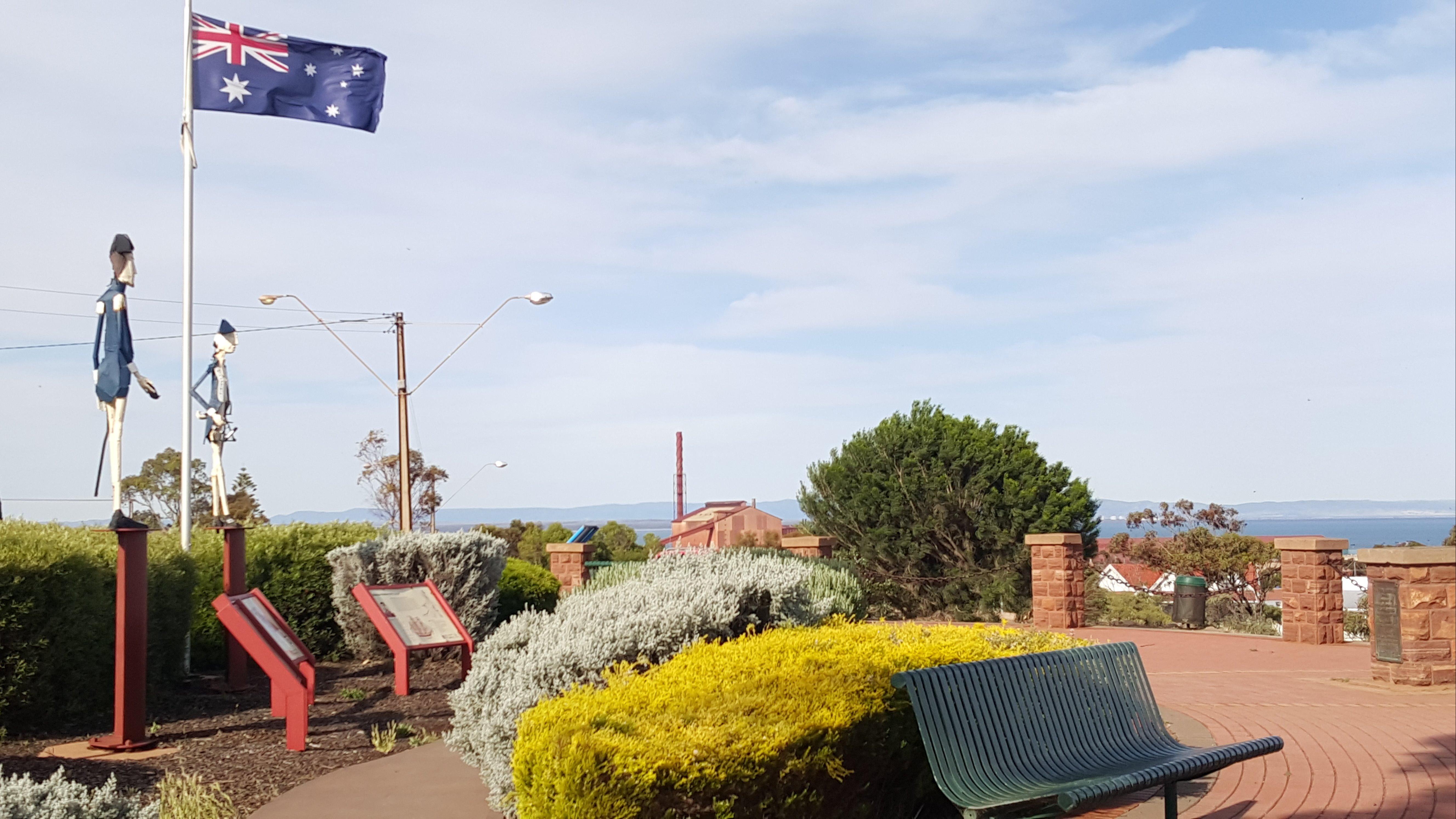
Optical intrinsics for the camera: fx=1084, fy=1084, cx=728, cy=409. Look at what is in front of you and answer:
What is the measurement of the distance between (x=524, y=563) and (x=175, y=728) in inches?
319

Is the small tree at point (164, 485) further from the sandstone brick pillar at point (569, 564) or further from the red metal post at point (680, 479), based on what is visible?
the red metal post at point (680, 479)

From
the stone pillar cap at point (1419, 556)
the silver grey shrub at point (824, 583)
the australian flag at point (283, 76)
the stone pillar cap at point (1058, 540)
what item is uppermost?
the australian flag at point (283, 76)

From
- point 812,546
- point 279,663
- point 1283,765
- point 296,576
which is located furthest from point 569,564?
point 1283,765

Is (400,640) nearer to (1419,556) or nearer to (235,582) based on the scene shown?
(235,582)

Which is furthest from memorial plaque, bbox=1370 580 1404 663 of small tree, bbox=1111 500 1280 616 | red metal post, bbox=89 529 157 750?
small tree, bbox=1111 500 1280 616

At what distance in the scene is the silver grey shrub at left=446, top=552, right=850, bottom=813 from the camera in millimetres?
5383

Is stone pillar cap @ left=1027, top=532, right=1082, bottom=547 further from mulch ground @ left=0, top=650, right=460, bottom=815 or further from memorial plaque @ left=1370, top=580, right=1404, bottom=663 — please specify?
mulch ground @ left=0, top=650, right=460, bottom=815

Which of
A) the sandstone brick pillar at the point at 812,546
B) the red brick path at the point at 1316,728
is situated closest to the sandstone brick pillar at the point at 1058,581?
the red brick path at the point at 1316,728

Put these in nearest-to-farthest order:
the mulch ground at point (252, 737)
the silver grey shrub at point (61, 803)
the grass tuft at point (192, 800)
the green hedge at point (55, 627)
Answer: the silver grey shrub at point (61, 803)
the grass tuft at point (192, 800)
the mulch ground at point (252, 737)
the green hedge at point (55, 627)

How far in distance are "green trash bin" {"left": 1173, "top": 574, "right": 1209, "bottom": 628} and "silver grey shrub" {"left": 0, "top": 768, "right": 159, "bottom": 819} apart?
48.1ft

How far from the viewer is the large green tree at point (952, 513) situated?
20109mm

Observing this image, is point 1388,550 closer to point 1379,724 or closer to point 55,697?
point 1379,724

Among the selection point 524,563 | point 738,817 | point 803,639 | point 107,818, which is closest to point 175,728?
point 107,818

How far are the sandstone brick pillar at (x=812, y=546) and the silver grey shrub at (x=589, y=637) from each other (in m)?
10.9
